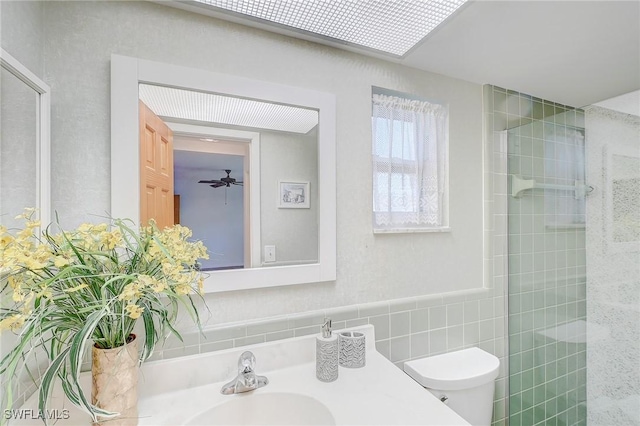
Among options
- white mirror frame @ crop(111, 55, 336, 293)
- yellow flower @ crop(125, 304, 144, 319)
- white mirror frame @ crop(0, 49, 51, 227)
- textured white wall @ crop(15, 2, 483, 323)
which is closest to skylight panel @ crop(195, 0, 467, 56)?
textured white wall @ crop(15, 2, 483, 323)

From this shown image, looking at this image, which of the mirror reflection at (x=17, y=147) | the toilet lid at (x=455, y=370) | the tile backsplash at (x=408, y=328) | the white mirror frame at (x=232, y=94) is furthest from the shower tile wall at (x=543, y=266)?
the mirror reflection at (x=17, y=147)

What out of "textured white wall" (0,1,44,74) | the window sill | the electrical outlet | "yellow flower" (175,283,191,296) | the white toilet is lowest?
the white toilet

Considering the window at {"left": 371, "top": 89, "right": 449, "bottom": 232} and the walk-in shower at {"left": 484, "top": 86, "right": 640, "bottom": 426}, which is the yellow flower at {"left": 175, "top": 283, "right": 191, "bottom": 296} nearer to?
the window at {"left": 371, "top": 89, "right": 449, "bottom": 232}

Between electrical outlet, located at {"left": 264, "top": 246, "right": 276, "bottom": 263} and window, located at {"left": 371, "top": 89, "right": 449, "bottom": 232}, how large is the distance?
0.45 m

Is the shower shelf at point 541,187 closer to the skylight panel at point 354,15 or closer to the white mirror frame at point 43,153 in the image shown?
the skylight panel at point 354,15

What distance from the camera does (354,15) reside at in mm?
973

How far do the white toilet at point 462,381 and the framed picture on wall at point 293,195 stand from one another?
826 millimetres

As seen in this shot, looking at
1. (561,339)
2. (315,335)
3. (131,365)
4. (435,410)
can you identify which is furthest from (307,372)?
(561,339)

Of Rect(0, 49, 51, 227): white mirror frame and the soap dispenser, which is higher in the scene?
Rect(0, 49, 51, 227): white mirror frame

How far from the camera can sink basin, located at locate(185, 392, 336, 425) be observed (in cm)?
85

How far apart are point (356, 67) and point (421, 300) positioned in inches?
41.5

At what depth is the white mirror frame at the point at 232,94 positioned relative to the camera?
2.88 ft

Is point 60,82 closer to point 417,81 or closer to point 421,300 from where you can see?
point 417,81

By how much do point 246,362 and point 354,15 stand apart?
120 centimetres
